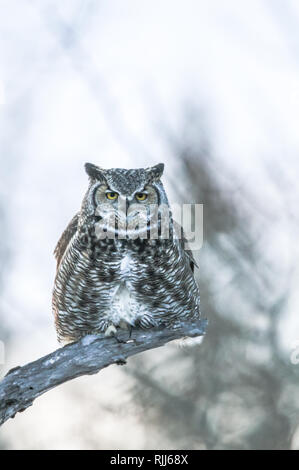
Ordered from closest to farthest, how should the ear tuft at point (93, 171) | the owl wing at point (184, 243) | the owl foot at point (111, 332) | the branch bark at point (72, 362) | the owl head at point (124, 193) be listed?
the branch bark at point (72, 362) < the owl head at point (124, 193) < the ear tuft at point (93, 171) < the owl foot at point (111, 332) < the owl wing at point (184, 243)

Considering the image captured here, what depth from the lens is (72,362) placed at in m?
4.10

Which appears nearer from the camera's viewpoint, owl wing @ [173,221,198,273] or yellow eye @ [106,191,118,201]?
yellow eye @ [106,191,118,201]

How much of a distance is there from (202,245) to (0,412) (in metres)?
4.09

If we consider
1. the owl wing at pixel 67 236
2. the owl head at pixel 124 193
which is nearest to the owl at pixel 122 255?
the owl head at pixel 124 193

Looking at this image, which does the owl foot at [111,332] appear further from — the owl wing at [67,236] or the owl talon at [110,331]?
the owl wing at [67,236]

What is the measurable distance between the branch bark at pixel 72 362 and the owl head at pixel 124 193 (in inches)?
32.9

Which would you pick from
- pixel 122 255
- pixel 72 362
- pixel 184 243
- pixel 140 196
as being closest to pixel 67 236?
pixel 122 255

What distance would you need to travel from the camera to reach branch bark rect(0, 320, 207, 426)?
12.5ft

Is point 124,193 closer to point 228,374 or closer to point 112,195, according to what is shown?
point 112,195

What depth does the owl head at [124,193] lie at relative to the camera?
429cm

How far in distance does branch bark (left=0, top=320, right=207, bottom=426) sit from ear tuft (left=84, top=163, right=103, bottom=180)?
1.16 m

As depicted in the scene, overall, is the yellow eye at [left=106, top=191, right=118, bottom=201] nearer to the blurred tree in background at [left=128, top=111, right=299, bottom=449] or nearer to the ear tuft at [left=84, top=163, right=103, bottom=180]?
the ear tuft at [left=84, top=163, right=103, bottom=180]

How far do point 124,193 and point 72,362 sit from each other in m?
1.21

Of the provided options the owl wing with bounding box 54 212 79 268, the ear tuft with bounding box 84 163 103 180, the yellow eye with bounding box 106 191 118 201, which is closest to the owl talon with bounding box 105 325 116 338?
the owl wing with bounding box 54 212 79 268
